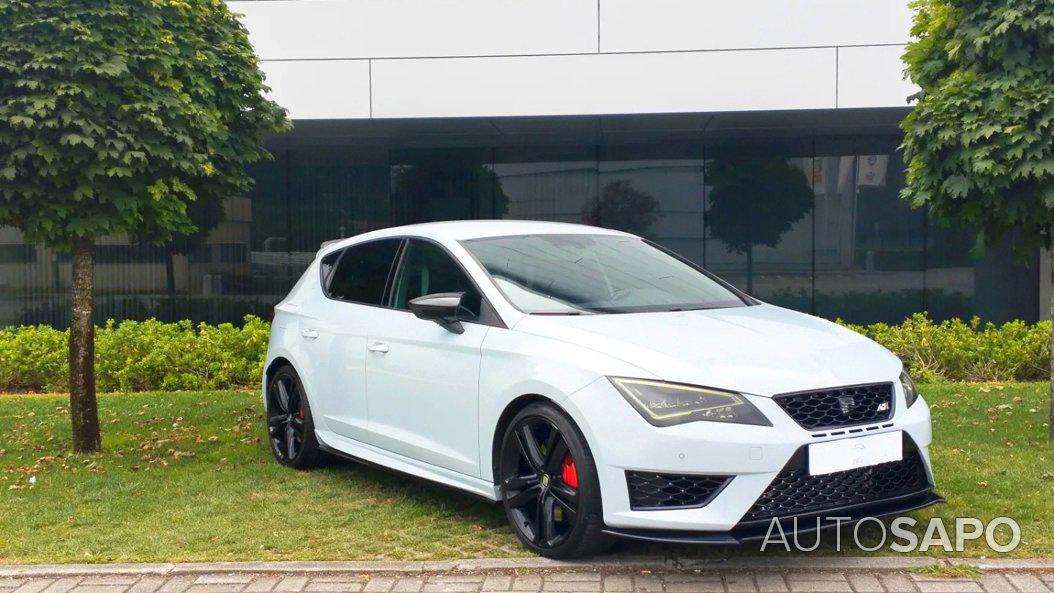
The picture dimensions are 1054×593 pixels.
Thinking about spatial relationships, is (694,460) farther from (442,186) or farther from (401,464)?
(442,186)

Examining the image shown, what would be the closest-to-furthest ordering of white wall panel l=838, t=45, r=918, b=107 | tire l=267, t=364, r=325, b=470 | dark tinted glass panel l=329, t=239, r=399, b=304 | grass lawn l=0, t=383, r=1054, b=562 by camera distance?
grass lawn l=0, t=383, r=1054, b=562
dark tinted glass panel l=329, t=239, r=399, b=304
tire l=267, t=364, r=325, b=470
white wall panel l=838, t=45, r=918, b=107

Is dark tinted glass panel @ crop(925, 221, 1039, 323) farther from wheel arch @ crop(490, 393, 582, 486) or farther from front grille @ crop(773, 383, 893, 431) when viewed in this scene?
wheel arch @ crop(490, 393, 582, 486)

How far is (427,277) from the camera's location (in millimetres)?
6133

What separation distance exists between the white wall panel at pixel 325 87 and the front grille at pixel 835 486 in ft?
29.6

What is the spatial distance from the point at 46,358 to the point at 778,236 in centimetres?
921

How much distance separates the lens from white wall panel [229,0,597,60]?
1265 cm

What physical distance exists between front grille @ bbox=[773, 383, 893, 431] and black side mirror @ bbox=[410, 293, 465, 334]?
5.67 ft

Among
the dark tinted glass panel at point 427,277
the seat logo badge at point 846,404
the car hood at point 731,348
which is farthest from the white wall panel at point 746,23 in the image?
the seat logo badge at point 846,404

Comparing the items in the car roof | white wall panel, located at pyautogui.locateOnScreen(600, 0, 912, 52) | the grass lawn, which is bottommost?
the grass lawn

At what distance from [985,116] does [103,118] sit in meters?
5.67

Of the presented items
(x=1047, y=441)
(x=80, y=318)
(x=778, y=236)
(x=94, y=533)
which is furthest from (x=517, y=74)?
(x=94, y=533)

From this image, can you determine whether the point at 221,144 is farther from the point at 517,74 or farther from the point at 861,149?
the point at 861,149

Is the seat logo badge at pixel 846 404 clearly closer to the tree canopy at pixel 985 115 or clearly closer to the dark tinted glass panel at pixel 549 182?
the tree canopy at pixel 985 115

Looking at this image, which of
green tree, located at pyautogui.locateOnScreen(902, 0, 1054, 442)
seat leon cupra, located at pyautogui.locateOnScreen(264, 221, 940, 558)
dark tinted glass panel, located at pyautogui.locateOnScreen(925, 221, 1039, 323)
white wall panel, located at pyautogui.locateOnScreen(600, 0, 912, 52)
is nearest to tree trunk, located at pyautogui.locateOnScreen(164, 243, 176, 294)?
white wall panel, located at pyautogui.locateOnScreen(600, 0, 912, 52)
